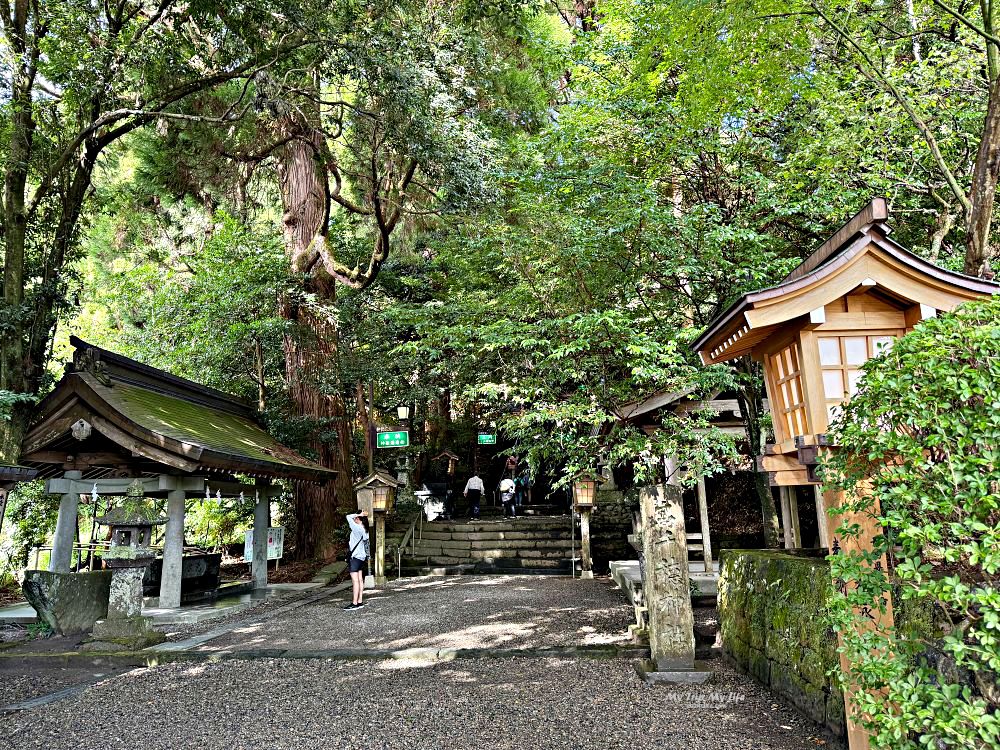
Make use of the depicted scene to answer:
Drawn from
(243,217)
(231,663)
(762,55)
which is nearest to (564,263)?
(762,55)

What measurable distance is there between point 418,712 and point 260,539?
724 centimetres

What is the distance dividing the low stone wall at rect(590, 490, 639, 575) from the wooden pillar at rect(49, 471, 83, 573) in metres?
9.79

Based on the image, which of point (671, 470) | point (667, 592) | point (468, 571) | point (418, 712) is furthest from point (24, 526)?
point (667, 592)

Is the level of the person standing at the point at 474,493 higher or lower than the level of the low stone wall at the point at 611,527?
higher

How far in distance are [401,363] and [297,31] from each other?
23.4 feet

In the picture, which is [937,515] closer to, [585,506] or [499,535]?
[585,506]

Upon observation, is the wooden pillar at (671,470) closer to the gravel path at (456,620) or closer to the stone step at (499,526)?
the gravel path at (456,620)

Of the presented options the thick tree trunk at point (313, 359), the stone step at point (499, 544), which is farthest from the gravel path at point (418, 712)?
the stone step at point (499, 544)

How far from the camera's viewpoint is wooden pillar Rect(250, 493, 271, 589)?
10914mm

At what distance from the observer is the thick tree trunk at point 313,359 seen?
13328mm

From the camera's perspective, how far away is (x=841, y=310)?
407 cm

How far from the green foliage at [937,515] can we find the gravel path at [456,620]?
4503 mm

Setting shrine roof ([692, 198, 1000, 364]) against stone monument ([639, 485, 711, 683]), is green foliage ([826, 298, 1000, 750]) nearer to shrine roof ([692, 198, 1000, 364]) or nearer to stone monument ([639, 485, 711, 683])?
shrine roof ([692, 198, 1000, 364])

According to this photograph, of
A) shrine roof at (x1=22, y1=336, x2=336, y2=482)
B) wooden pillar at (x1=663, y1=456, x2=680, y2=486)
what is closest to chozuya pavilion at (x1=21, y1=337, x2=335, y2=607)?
shrine roof at (x1=22, y1=336, x2=336, y2=482)
